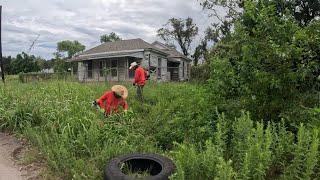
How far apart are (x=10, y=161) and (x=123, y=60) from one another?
33.0 metres

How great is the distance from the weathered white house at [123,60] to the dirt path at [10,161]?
28518mm

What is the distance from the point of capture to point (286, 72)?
7.28 metres

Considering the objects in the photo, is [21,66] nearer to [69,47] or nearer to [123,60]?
[69,47]

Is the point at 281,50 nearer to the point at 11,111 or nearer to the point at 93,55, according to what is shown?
the point at 11,111

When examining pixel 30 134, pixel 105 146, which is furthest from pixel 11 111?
pixel 105 146

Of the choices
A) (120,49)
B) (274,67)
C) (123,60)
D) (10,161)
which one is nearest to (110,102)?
(10,161)

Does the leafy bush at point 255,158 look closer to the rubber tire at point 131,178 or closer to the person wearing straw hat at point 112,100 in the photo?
the rubber tire at point 131,178

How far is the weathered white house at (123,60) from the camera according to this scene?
3862 centimetres

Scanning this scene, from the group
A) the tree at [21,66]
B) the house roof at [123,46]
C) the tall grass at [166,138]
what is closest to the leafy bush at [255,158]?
the tall grass at [166,138]

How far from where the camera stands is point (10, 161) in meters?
7.28

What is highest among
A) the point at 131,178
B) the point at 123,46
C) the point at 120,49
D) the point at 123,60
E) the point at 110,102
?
the point at 123,46

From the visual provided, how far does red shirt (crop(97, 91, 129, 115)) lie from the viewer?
918 cm

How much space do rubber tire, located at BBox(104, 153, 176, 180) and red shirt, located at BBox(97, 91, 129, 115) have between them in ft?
9.86

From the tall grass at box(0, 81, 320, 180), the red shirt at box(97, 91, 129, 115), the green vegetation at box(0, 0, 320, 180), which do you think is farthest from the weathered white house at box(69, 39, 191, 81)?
the green vegetation at box(0, 0, 320, 180)
